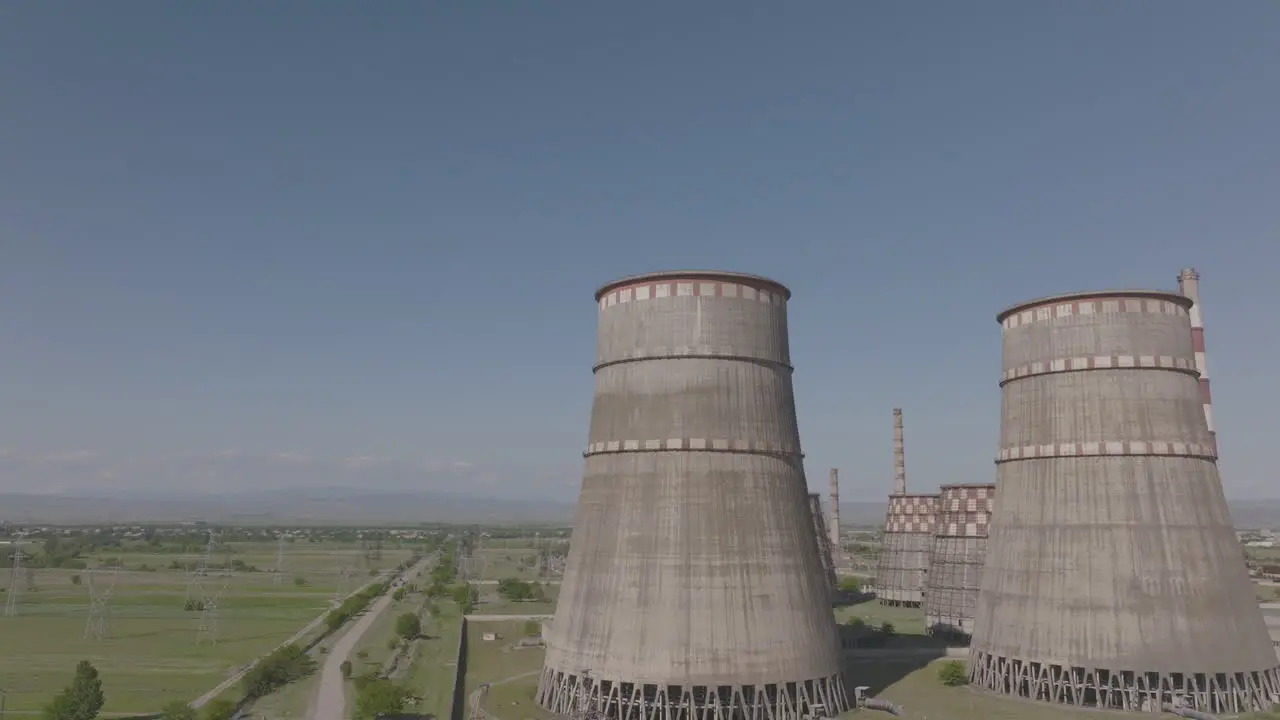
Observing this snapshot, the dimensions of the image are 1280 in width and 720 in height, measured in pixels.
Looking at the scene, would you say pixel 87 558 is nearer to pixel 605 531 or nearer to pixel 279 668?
pixel 279 668

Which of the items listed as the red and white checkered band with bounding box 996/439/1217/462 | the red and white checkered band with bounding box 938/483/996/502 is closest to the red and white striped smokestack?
the red and white checkered band with bounding box 996/439/1217/462

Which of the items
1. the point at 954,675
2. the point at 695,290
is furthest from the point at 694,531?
the point at 954,675

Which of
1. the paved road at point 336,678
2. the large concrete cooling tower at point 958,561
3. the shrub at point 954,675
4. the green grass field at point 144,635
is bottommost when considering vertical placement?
the green grass field at point 144,635

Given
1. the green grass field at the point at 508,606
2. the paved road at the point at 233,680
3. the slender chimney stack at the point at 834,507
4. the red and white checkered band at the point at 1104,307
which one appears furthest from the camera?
the slender chimney stack at the point at 834,507

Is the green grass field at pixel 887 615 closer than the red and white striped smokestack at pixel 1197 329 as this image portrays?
No

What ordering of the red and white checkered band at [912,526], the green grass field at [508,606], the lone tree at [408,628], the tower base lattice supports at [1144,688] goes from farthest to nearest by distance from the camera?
the red and white checkered band at [912,526]
the green grass field at [508,606]
the lone tree at [408,628]
the tower base lattice supports at [1144,688]

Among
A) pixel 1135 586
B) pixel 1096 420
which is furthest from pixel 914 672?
pixel 1096 420

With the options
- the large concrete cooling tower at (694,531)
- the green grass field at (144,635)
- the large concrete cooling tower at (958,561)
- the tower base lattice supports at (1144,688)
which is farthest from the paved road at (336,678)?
the large concrete cooling tower at (958,561)

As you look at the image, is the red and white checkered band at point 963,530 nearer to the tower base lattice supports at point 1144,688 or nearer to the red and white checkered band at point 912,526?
the red and white checkered band at point 912,526
